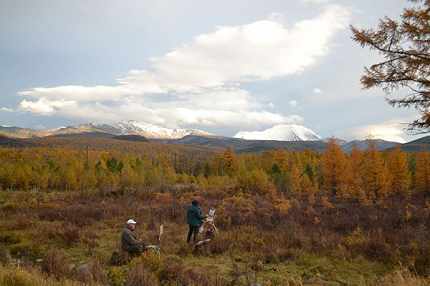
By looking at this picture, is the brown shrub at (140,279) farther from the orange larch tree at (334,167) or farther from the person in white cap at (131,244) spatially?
the orange larch tree at (334,167)

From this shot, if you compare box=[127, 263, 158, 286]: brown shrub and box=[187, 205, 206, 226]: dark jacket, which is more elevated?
box=[187, 205, 206, 226]: dark jacket

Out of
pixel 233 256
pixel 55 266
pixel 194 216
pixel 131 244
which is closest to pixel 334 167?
pixel 194 216

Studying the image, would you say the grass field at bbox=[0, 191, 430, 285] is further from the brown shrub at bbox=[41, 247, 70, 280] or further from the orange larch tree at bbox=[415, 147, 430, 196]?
the orange larch tree at bbox=[415, 147, 430, 196]

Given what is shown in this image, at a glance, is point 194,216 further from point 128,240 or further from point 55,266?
point 55,266

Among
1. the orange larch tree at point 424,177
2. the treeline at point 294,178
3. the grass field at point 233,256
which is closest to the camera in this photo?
the grass field at point 233,256

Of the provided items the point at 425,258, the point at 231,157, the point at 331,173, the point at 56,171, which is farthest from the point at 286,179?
the point at 56,171

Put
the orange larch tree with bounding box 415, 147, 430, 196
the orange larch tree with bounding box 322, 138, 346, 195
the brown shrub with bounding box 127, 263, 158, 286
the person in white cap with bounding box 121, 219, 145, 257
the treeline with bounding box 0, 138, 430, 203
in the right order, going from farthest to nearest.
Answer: the orange larch tree with bounding box 322, 138, 346, 195 → the orange larch tree with bounding box 415, 147, 430, 196 → the treeline with bounding box 0, 138, 430, 203 → the person in white cap with bounding box 121, 219, 145, 257 → the brown shrub with bounding box 127, 263, 158, 286

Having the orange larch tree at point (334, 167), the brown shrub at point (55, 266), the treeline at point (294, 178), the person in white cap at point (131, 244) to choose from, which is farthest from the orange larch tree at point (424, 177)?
the brown shrub at point (55, 266)

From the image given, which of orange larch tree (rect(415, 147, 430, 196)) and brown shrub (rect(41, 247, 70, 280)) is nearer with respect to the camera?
brown shrub (rect(41, 247, 70, 280))

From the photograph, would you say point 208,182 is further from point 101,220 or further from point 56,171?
point 56,171

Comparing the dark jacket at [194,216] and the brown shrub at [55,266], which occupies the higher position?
the dark jacket at [194,216]

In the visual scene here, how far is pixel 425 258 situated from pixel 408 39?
6.47 m

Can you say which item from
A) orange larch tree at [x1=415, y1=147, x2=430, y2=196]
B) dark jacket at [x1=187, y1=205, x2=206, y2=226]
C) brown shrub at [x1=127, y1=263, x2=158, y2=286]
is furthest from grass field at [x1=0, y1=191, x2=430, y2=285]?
orange larch tree at [x1=415, y1=147, x2=430, y2=196]

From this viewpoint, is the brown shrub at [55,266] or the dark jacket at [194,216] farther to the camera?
the dark jacket at [194,216]
